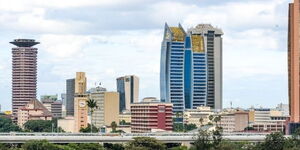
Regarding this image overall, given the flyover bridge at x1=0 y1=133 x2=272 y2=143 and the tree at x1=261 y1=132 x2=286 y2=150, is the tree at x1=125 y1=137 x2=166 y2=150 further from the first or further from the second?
the tree at x1=261 y1=132 x2=286 y2=150

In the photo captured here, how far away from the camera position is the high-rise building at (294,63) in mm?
172125

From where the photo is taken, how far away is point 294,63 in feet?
573

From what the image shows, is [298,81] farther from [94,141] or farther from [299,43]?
[94,141]

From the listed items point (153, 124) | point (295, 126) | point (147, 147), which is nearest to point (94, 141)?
point (147, 147)

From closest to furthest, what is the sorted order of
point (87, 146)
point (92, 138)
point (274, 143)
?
1. point (274, 143)
2. point (87, 146)
3. point (92, 138)

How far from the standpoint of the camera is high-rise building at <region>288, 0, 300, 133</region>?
565 feet

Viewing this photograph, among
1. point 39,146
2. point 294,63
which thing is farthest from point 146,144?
point 294,63

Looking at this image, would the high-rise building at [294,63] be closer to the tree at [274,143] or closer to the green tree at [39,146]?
the tree at [274,143]

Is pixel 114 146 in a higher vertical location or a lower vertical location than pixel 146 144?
lower

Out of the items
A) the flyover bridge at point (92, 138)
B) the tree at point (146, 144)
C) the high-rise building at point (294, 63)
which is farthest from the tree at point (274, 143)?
the high-rise building at point (294, 63)

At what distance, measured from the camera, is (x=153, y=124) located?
197 meters

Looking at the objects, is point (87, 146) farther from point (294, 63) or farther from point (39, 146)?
point (294, 63)

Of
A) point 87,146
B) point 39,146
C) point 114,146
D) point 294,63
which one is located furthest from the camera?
point 294,63

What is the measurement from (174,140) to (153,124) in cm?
6619
